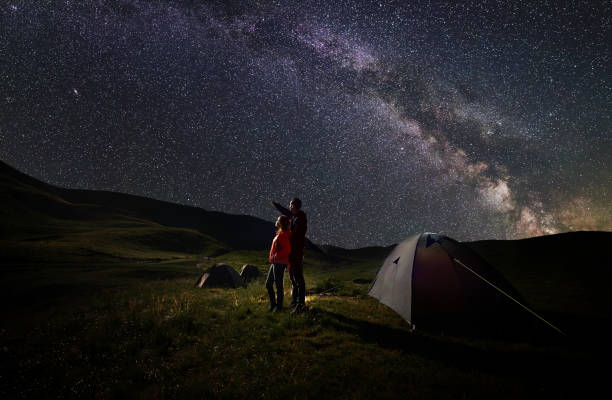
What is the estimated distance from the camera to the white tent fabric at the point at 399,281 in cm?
760

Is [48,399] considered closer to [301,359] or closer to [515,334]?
[301,359]

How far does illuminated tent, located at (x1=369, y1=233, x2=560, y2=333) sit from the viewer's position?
278 inches

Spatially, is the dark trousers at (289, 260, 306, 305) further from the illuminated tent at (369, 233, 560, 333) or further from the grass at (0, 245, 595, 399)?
the illuminated tent at (369, 233, 560, 333)

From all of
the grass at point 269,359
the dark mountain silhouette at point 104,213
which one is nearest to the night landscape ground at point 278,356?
the grass at point 269,359

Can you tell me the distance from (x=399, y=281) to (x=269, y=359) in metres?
4.62

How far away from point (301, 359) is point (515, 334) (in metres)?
5.80

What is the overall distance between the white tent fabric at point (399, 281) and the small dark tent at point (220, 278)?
10225 millimetres

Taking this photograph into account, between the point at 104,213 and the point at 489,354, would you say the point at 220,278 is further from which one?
the point at 104,213

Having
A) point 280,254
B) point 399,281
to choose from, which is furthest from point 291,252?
point 399,281

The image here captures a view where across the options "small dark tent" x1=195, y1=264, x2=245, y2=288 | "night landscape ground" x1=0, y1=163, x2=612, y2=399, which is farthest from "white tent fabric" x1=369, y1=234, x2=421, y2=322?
"small dark tent" x1=195, y1=264, x2=245, y2=288

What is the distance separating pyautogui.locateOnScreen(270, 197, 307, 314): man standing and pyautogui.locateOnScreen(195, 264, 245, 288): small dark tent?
373 inches

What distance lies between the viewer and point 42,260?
100.0 ft

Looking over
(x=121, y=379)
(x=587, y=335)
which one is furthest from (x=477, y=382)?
(x=121, y=379)

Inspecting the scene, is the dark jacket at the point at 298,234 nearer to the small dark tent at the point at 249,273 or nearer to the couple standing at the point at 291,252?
the couple standing at the point at 291,252
